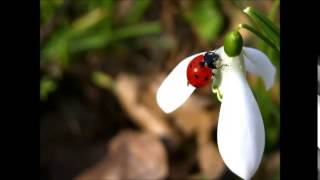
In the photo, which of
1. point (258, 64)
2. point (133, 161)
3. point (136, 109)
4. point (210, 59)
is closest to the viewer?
point (210, 59)

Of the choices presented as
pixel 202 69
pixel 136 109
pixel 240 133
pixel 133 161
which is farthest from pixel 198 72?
pixel 136 109

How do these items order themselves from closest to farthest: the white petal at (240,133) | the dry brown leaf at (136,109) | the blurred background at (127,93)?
the white petal at (240,133)
the blurred background at (127,93)
the dry brown leaf at (136,109)

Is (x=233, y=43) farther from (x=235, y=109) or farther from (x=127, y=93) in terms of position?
(x=127, y=93)

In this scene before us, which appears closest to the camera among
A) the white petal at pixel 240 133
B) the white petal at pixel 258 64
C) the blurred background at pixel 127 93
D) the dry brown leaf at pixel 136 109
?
the white petal at pixel 240 133

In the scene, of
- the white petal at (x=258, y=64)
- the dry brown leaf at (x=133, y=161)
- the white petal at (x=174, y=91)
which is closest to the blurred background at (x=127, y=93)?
the dry brown leaf at (x=133, y=161)

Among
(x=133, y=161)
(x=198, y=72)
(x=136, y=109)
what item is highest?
(x=136, y=109)

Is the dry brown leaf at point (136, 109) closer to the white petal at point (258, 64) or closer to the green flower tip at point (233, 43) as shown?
the white petal at point (258, 64)

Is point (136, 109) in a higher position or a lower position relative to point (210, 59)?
higher

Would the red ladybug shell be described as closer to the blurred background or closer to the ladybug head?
the ladybug head
